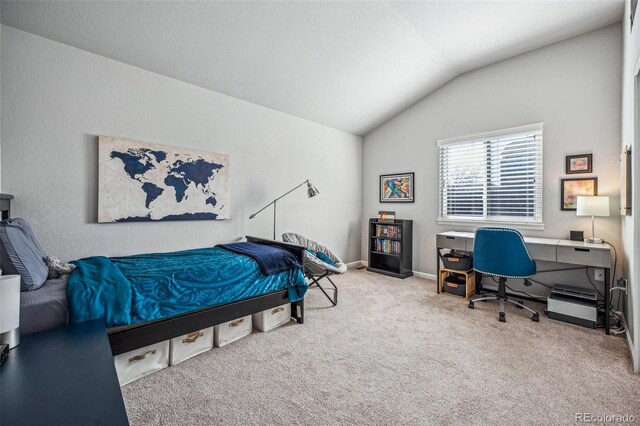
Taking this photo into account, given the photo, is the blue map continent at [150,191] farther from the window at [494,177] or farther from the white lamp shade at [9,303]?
the window at [494,177]

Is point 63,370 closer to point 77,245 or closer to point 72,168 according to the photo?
point 77,245

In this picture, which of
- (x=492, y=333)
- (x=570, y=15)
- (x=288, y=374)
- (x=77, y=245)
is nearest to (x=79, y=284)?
(x=77, y=245)

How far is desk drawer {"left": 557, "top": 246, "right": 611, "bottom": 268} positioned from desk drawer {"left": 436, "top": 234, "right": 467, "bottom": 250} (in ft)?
3.02

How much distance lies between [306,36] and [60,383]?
3.10 m

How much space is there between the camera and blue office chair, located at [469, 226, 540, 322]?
9.34ft

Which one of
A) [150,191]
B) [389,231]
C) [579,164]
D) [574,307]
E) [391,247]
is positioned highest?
[579,164]

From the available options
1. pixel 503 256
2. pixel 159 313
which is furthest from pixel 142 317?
pixel 503 256

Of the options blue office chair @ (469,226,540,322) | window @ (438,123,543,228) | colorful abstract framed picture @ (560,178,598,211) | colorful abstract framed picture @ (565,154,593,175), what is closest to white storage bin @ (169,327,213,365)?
blue office chair @ (469,226,540,322)

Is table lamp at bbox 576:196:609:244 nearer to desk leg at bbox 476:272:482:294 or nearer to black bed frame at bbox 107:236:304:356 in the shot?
desk leg at bbox 476:272:482:294

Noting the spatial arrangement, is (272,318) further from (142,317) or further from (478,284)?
(478,284)

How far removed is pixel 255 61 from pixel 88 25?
139 centimetres

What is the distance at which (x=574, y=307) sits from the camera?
2801 mm

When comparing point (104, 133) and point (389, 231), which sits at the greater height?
point (104, 133)

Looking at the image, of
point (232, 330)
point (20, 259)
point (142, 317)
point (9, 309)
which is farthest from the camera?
point (232, 330)
